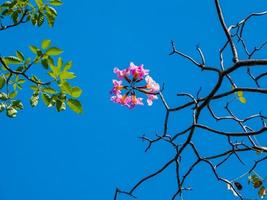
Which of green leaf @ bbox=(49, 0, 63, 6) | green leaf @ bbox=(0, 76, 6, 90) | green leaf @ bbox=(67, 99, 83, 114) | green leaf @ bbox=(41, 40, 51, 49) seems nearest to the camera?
green leaf @ bbox=(67, 99, 83, 114)

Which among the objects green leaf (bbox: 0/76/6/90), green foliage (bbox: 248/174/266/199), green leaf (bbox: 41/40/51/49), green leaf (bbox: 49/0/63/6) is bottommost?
green foliage (bbox: 248/174/266/199)

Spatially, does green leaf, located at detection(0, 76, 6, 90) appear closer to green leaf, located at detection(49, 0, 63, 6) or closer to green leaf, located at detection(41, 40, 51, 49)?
green leaf, located at detection(41, 40, 51, 49)

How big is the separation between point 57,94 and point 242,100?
1.03 meters

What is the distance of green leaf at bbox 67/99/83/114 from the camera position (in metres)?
2.35

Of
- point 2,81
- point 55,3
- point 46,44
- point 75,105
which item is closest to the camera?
point 75,105

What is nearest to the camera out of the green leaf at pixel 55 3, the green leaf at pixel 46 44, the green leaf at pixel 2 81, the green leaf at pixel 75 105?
the green leaf at pixel 75 105

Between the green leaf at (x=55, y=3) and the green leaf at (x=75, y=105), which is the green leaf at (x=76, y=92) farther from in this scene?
the green leaf at (x=55, y=3)

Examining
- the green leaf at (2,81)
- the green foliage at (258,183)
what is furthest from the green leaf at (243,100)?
the green leaf at (2,81)

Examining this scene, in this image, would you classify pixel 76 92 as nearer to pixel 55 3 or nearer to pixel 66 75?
pixel 66 75

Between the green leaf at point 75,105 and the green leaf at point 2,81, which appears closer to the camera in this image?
the green leaf at point 75,105

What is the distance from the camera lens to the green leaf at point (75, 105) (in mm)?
2354

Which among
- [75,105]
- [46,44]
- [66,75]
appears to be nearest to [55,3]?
[46,44]

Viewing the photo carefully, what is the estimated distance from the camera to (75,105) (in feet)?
7.81

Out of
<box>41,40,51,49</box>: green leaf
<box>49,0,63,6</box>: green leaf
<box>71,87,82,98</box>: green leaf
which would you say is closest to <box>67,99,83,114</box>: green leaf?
<box>71,87,82,98</box>: green leaf
